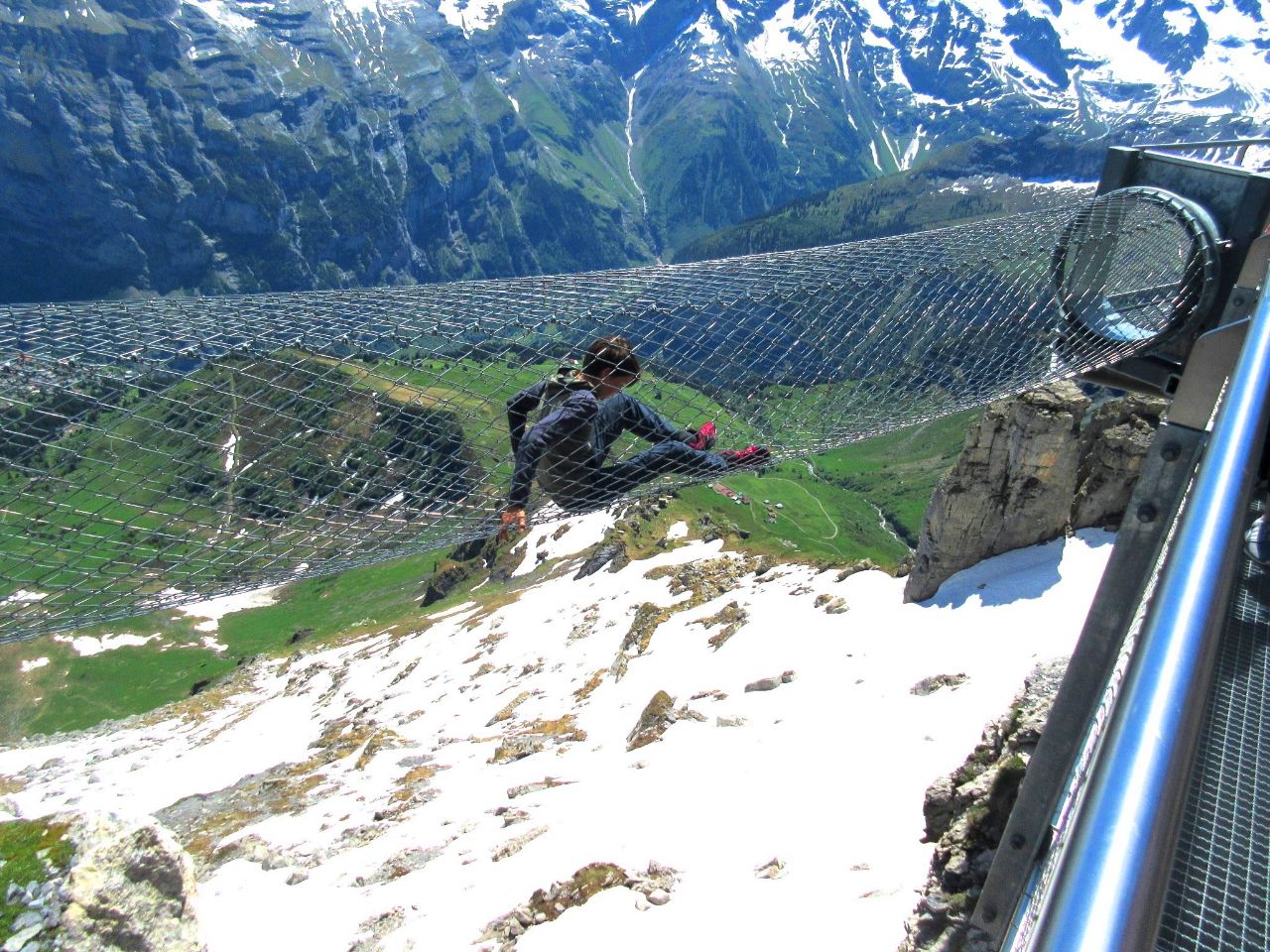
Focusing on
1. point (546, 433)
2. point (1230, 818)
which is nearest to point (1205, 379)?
point (1230, 818)

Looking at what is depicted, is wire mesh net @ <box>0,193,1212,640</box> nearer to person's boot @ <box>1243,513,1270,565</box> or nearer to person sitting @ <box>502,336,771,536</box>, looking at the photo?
person sitting @ <box>502,336,771,536</box>

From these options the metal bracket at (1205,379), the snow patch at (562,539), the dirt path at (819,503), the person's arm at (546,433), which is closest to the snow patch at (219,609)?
the snow patch at (562,539)

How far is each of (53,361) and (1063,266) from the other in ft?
23.5

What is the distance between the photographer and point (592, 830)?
7.88m

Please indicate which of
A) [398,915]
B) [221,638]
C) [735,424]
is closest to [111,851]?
[398,915]

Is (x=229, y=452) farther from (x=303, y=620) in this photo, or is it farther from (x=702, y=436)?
(x=303, y=620)

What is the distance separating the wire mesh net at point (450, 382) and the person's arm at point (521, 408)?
69 mm

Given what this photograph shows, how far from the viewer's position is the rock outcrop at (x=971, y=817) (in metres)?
4.17

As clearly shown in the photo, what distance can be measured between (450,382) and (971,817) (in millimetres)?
4395

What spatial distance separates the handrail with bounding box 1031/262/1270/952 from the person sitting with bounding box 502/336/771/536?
3953mm

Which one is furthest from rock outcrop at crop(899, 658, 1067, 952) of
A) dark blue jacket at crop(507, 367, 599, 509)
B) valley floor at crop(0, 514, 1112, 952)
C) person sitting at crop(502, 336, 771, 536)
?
dark blue jacket at crop(507, 367, 599, 509)

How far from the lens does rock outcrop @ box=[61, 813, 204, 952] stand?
23.9ft

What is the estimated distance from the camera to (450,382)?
17.1 ft

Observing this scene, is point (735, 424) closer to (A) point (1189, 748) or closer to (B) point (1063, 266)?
(B) point (1063, 266)
